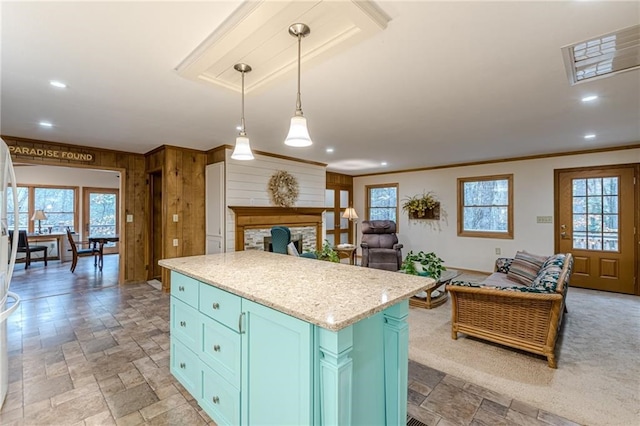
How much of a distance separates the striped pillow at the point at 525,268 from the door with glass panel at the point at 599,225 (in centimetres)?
216

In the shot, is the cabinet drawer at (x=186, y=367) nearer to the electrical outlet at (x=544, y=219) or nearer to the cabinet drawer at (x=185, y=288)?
the cabinet drawer at (x=185, y=288)

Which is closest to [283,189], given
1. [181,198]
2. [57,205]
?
[181,198]

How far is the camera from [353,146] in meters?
4.85

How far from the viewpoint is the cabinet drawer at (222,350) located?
5.29ft

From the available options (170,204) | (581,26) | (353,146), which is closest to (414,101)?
(581,26)

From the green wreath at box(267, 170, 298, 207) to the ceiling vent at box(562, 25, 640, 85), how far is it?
426cm

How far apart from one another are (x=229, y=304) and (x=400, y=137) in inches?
138

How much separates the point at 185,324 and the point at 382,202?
21.5ft

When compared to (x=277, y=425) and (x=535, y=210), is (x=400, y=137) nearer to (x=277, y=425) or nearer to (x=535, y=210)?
(x=535, y=210)

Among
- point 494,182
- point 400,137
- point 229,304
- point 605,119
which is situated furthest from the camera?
point 494,182

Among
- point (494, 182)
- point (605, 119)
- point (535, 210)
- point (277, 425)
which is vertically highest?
point (605, 119)

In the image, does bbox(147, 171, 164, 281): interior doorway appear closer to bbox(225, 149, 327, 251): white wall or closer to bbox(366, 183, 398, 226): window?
bbox(225, 149, 327, 251): white wall

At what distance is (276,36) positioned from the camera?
1.78 meters

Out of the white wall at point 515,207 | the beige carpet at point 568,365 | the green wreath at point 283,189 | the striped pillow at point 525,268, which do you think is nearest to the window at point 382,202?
the white wall at point 515,207
